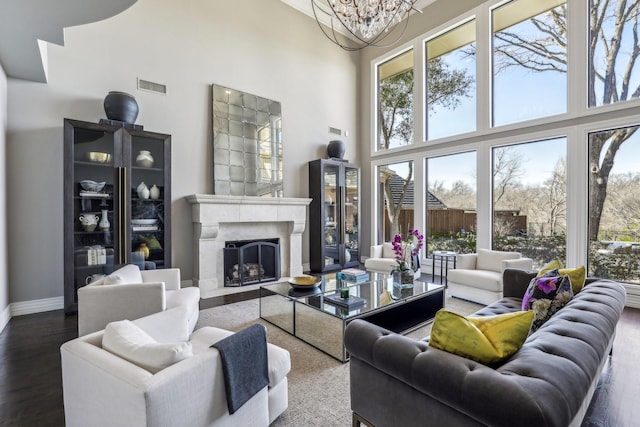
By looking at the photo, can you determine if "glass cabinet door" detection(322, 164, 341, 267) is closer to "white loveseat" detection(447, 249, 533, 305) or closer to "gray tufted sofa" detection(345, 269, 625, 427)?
"white loveseat" detection(447, 249, 533, 305)

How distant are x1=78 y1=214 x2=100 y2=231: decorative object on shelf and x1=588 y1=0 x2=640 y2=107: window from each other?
266 inches

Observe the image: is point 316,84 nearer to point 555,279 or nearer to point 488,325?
point 555,279

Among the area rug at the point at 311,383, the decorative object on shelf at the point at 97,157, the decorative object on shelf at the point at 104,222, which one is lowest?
the area rug at the point at 311,383

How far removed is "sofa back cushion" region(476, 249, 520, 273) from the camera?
4242 millimetres

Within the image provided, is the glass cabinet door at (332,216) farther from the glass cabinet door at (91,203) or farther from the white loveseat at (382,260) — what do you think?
the glass cabinet door at (91,203)

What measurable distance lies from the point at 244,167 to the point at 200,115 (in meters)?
1.06

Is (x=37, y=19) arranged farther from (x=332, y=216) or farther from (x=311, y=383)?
(x=332, y=216)

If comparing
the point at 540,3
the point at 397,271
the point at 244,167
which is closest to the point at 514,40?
the point at 540,3

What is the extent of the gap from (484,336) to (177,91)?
16.7 feet

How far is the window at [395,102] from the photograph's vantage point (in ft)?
21.7

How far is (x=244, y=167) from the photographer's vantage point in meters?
5.34

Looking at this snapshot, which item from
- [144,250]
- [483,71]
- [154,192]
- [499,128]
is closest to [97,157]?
[154,192]

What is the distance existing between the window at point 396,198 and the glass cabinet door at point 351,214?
64cm

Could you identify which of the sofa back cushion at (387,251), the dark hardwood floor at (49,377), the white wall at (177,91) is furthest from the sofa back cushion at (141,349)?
the sofa back cushion at (387,251)
